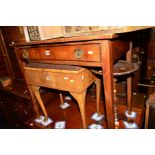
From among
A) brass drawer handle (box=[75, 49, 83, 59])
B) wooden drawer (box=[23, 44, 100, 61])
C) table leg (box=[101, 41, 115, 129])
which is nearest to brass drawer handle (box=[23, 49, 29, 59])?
wooden drawer (box=[23, 44, 100, 61])

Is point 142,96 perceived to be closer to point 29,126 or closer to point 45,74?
point 45,74

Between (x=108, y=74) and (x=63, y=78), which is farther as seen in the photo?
(x=63, y=78)

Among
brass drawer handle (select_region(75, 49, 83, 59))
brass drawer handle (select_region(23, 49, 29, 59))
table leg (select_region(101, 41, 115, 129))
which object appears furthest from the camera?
brass drawer handle (select_region(23, 49, 29, 59))

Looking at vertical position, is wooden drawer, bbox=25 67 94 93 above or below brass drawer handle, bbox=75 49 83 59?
below

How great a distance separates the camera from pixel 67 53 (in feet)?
2.87

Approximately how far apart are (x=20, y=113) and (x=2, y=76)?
2.17 feet

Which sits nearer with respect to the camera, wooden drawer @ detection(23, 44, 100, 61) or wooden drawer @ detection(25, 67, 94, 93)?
wooden drawer @ detection(23, 44, 100, 61)

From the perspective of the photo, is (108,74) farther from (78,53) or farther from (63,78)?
(63,78)

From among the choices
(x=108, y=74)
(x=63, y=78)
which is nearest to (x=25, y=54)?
(x=63, y=78)

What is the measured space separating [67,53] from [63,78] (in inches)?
6.9

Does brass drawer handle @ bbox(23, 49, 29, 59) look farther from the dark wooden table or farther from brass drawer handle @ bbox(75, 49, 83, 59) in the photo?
brass drawer handle @ bbox(75, 49, 83, 59)

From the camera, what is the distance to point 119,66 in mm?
1050

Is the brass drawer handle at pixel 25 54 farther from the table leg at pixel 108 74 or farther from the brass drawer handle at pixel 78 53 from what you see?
the table leg at pixel 108 74

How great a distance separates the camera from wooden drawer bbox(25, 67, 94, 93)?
90 cm
